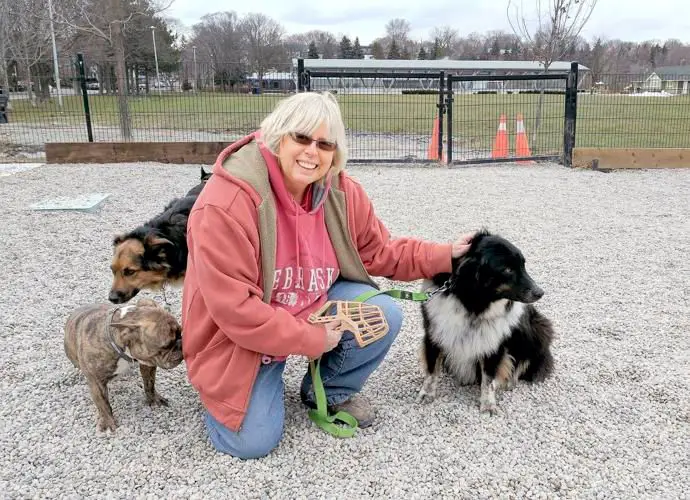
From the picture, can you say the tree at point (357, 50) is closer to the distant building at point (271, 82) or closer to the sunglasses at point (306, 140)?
the distant building at point (271, 82)

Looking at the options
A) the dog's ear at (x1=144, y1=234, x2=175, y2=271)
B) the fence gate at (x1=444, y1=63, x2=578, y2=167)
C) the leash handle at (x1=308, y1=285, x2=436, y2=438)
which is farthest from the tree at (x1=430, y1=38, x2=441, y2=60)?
the leash handle at (x1=308, y1=285, x2=436, y2=438)

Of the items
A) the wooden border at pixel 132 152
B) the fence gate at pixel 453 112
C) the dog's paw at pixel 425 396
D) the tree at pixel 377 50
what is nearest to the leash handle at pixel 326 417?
the dog's paw at pixel 425 396

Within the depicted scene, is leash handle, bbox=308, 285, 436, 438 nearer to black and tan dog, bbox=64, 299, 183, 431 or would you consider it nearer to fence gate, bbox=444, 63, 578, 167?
black and tan dog, bbox=64, 299, 183, 431

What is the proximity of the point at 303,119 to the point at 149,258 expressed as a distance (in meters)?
1.86

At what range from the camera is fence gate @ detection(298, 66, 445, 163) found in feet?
34.9

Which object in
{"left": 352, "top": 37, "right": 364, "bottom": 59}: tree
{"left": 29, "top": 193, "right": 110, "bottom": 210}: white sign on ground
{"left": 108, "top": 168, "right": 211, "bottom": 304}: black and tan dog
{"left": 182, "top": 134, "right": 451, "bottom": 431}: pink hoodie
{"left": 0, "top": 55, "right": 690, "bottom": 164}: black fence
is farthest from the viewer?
{"left": 352, "top": 37, "right": 364, "bottom": 59}: tree

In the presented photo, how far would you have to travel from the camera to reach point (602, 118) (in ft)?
41.2

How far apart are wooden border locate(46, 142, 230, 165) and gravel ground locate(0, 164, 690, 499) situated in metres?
5.31

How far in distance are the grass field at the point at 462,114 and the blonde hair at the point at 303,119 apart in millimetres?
8929

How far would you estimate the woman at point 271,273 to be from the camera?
237cm

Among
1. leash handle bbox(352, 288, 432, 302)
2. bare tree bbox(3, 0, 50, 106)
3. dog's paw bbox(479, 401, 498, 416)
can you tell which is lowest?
dog's paw bbox(479, 401, 498, 416)

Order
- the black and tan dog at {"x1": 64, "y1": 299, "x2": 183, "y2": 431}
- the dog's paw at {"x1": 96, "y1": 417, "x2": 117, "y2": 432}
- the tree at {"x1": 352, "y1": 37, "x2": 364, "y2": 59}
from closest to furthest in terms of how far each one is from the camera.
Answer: the black and tan dog at {"x1": 64, "y1": 299, "x2": 183, "y2": 431} < the dog's paw at {"x1": 96, "y1": 417, "x2": 117, "y2": 432} < the tree at {"x1": 352, "y1": 37, "x2": 364, "y2": 59}

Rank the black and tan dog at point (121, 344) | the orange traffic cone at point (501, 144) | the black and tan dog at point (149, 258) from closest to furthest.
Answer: the black and tan dog at point (121, 344) < the black and tan dog at point (149, 258) < the orange traffic cone at point (501, 144)

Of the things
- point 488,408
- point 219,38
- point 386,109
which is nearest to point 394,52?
point 219,38
